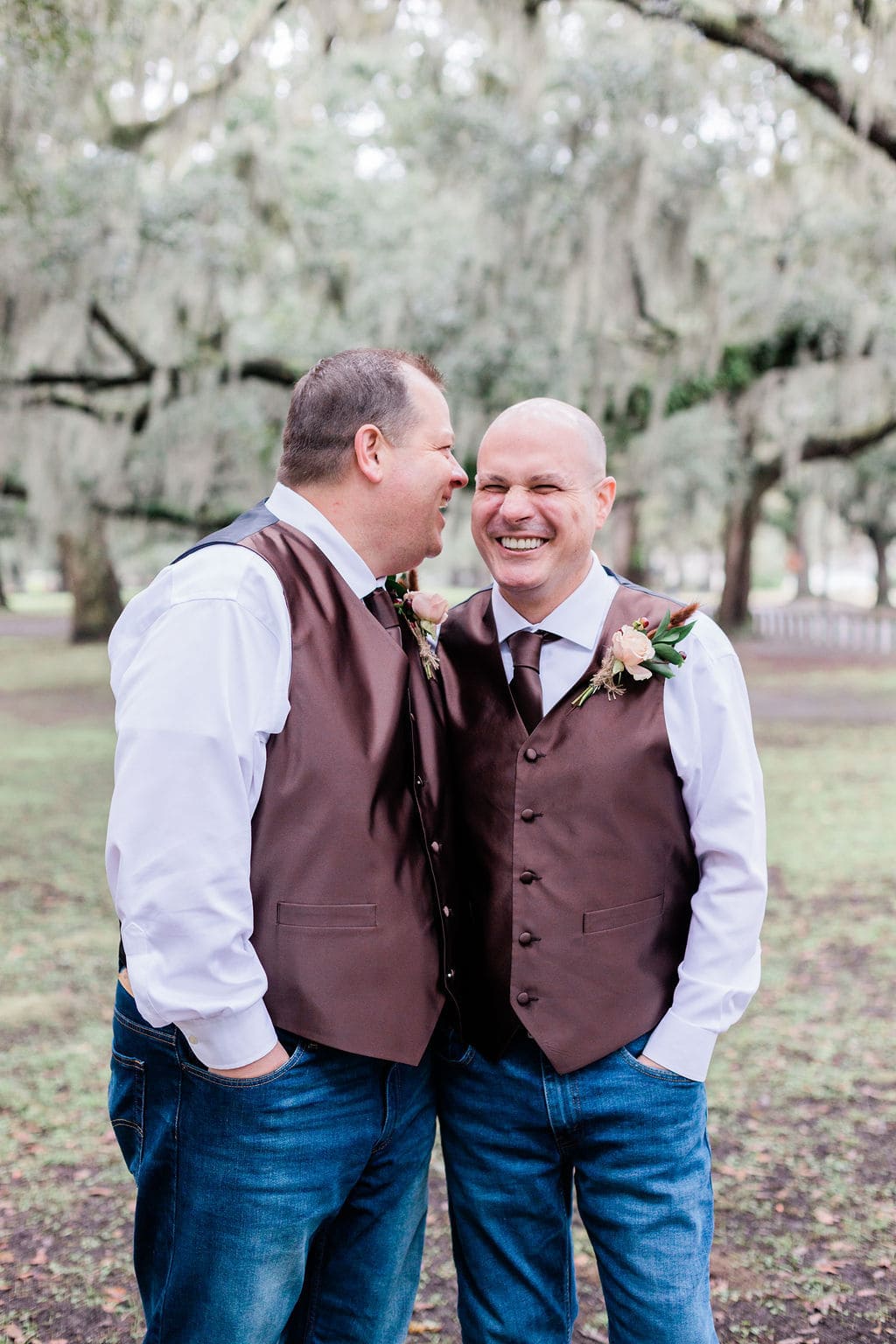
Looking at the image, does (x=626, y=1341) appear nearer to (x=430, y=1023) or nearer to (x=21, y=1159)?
(x=430, y=1023)

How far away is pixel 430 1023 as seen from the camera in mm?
1971

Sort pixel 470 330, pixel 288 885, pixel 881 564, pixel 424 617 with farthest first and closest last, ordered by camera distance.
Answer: pixel 881 564 < pixel 470 330 < pixel 424 617 < pixel 288 885

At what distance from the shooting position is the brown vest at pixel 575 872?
2.00 metres

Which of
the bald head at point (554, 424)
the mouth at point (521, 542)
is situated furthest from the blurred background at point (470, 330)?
the bald head at point (554, 424)

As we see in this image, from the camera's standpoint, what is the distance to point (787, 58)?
7.07m

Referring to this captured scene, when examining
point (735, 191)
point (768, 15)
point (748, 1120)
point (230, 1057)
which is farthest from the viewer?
point (735, 191)

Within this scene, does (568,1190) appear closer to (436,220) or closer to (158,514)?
(436,220)

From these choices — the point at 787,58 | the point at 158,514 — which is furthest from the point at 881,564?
the point at 787,58

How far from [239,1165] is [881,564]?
116 feet

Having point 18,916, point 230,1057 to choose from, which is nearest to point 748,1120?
point 230,1057

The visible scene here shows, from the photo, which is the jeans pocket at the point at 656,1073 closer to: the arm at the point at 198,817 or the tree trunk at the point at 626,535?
the arm at the point at 198,817

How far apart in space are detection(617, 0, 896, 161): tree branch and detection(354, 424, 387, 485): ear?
6.09 metres

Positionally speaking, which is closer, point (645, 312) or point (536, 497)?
point (536, 497)

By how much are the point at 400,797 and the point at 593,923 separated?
0.39 m
